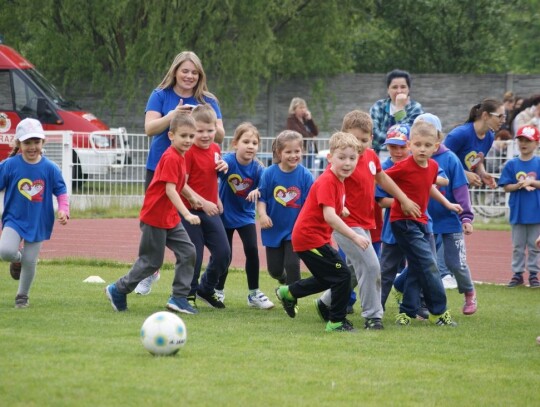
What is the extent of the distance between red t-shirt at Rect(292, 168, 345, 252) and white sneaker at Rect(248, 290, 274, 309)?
1494mm

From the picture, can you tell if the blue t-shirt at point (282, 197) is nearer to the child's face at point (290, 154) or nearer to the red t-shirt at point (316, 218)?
the child's face at point (290, 154)

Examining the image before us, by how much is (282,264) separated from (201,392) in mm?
4051

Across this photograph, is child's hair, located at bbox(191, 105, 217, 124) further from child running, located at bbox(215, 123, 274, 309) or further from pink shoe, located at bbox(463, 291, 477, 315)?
pink shoe, located at bbox(463, 291, 477, 315)

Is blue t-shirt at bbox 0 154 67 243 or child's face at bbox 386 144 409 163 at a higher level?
child's face at bbox 386 144 409 163

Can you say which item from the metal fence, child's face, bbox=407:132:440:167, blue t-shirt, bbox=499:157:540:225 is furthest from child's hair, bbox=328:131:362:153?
the metal fence

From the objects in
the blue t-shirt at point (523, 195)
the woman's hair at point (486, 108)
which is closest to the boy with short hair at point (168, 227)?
the woman's hair at point (486, 108)

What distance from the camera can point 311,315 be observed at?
10055mm

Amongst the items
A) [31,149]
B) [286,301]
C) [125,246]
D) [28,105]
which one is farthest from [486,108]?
[28,105]

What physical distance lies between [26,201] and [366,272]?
3.05 meters

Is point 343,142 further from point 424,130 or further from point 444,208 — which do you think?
point 444,208

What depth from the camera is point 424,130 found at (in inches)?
361

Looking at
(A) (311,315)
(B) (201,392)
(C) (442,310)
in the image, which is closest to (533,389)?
(B) (201,392)

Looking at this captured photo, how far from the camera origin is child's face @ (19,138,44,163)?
9.70m

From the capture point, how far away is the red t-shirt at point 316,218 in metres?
8.74
